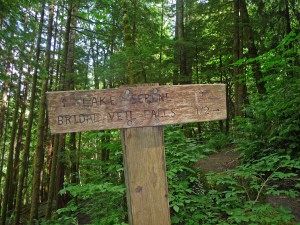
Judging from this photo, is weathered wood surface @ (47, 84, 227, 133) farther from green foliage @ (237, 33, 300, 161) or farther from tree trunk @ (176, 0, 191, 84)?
tree trunk @ (176, 0, 191, 84)

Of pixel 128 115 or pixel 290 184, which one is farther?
pixel 290 184

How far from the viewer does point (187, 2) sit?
1015 centimetres

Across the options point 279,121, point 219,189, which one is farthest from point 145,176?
point 279,121

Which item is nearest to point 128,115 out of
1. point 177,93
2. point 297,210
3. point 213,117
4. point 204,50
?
point 177,93

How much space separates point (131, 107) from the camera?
5.74ft

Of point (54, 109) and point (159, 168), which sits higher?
point (54, 109)

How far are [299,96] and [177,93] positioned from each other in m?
3.32

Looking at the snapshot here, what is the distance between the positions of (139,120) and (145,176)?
1.61 ft

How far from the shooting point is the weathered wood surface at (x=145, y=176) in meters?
1.74

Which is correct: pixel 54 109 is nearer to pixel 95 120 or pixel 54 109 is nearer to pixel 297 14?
pixel 95 120

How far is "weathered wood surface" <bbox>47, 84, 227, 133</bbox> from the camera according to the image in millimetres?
1645

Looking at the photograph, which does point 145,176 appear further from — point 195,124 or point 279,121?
point 195,124

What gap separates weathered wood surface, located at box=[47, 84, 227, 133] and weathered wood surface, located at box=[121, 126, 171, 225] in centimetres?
13

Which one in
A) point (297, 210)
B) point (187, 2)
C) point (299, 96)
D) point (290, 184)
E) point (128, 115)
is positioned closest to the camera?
point (128, 115)
